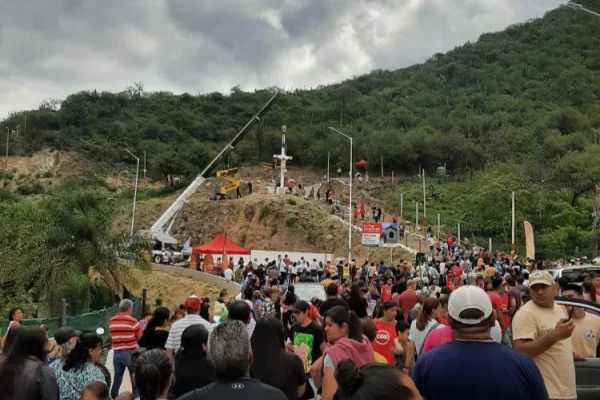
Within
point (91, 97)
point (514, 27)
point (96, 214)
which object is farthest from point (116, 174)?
point (514, 27)

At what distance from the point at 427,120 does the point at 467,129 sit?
7.58 meters

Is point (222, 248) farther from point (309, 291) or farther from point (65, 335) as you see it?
point (65, 335)

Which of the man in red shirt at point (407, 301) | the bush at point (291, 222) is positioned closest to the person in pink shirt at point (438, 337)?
the man in red shirt at point (407, 301)

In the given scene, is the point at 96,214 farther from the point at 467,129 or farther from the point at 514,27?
the point at 514,27

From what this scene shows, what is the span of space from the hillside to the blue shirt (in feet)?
145

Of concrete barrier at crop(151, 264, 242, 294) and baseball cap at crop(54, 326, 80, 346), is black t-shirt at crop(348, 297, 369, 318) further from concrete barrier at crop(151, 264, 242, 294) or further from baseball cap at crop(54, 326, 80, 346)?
concrete barrier at crop(151, 264, 242, 294)

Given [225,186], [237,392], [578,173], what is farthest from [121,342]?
[578,173]

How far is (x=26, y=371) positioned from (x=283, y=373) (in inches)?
73.1

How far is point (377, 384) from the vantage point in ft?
9.07

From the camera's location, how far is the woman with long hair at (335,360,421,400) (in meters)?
2.74

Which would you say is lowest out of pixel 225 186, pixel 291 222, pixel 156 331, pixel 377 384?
pixel 156 331

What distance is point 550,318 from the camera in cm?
521

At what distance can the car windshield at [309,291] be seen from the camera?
15.1m

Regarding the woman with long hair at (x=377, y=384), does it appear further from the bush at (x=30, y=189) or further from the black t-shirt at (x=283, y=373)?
the bush at (x=30, y=189)
